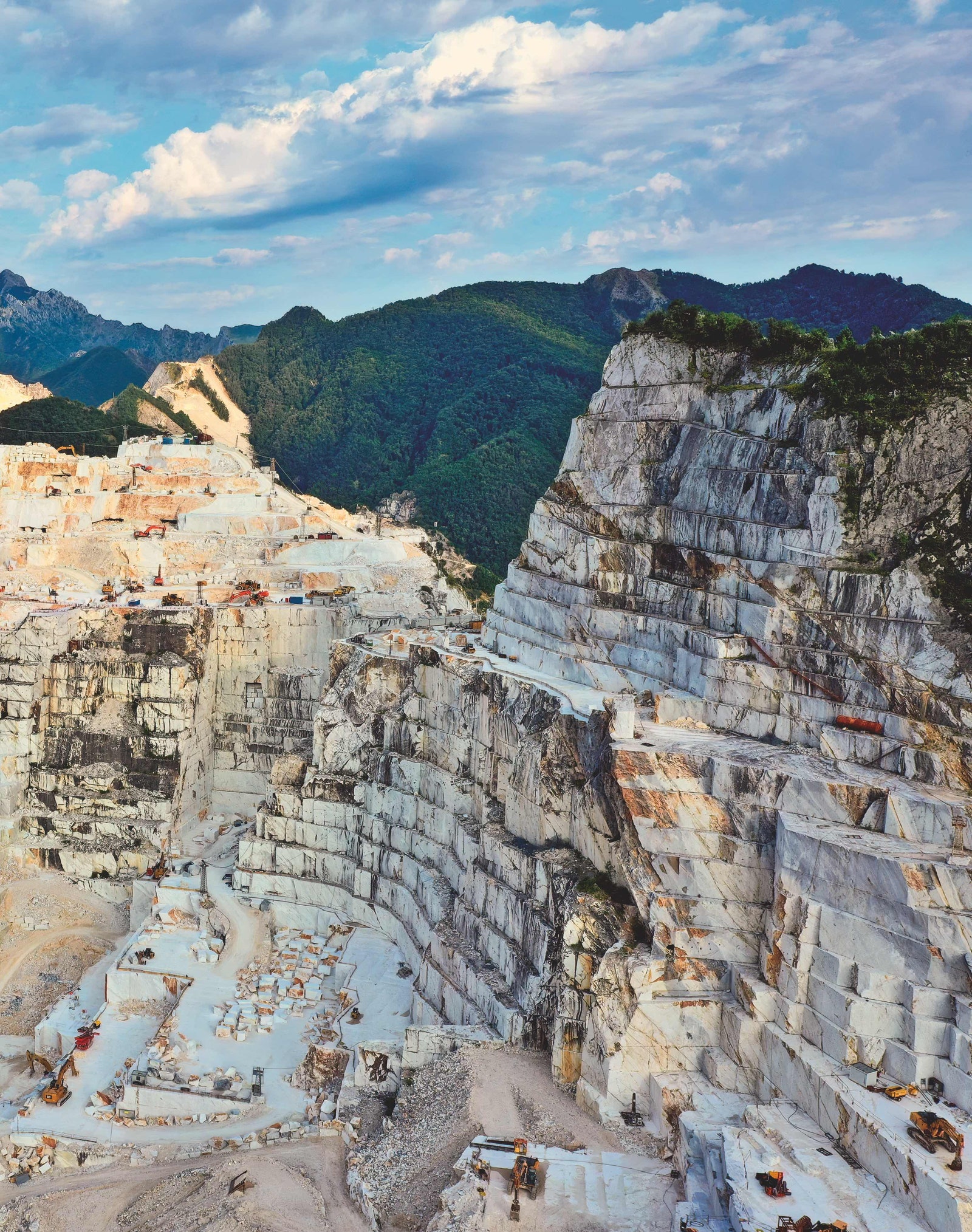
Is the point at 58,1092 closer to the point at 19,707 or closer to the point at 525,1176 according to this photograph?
the point at 525,1176

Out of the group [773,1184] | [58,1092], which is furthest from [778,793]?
[58,1092]

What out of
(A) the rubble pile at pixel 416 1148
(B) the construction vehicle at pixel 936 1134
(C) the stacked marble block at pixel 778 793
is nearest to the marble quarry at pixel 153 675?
(C) the stacked marble block at pixel 778 793

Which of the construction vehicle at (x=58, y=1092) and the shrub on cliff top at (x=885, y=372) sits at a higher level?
the shrub on cliff top at (x=885, y=372)

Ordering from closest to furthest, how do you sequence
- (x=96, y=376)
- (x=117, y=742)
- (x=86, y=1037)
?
(x=86, y=1037) → (x=117, y=742) → (x=96, y=376)

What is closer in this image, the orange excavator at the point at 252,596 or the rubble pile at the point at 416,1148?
the rubble pile at the point at 416,1148

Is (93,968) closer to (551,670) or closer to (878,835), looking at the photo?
(551,670)

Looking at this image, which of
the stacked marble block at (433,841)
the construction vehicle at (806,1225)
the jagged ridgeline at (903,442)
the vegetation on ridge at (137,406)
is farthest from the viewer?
the vegetation on ridge at (137,406)

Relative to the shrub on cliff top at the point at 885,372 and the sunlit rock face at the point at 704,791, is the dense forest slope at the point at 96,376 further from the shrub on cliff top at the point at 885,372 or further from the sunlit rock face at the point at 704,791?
the shrub on cliff top at the point at 885,372
